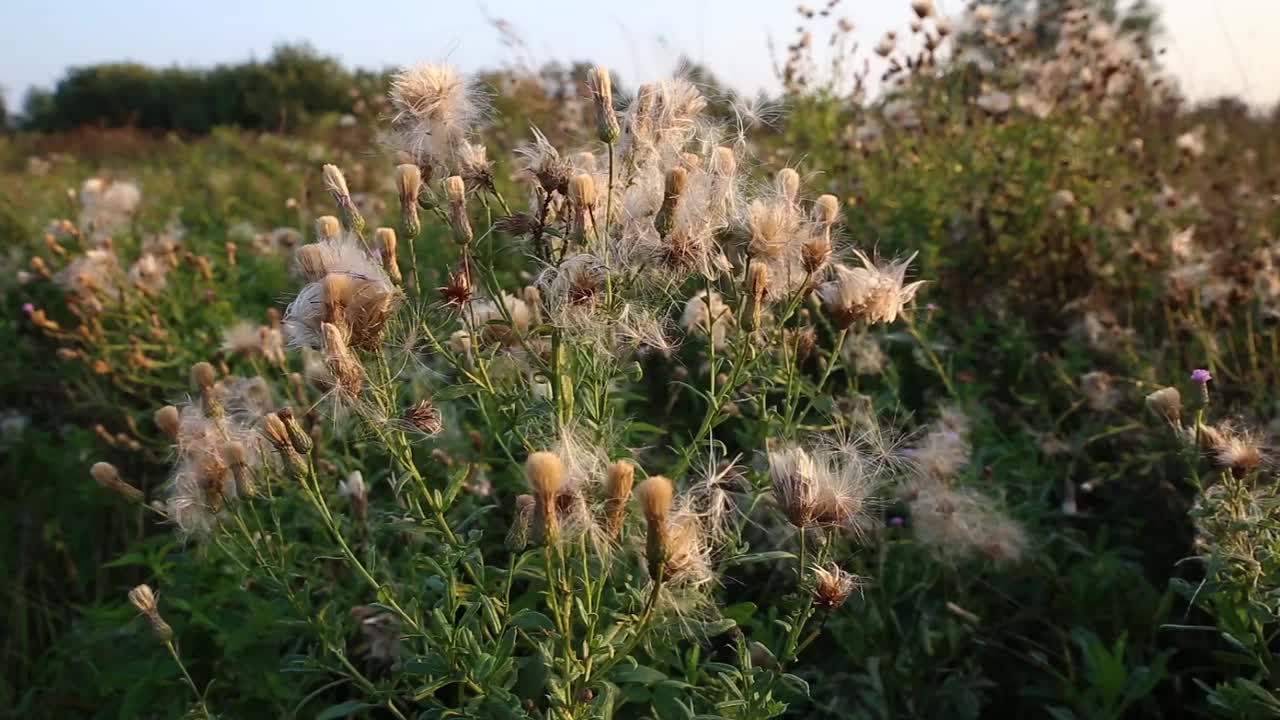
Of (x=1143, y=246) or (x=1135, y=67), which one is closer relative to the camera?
(x=1143, y=246)

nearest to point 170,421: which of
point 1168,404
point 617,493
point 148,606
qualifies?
point 148,606

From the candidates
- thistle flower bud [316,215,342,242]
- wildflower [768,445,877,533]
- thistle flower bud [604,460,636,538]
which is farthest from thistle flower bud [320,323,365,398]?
wildflower [768,445,877,533]

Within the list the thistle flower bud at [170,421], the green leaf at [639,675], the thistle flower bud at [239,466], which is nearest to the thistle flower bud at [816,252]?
the green leaf at [639,675]

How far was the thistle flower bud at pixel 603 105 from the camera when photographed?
169cm

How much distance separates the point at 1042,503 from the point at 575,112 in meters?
3.91

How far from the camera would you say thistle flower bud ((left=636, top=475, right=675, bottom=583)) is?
130 centimetres

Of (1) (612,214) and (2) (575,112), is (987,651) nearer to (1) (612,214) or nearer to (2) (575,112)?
(1) (612,214)

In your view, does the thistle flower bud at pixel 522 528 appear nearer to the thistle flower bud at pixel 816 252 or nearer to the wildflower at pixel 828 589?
the wildflower at pixel 828 589

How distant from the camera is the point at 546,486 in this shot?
1.32 meters

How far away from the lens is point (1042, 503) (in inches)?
104

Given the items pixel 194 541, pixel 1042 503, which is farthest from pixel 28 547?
pixel 1042 503

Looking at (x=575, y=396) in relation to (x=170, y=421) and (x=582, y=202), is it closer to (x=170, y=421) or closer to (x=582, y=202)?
(x=582, y=202)

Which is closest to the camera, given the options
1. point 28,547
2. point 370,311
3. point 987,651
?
point 370,311

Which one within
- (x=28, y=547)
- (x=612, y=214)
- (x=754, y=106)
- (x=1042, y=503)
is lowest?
(x=28, y=547)
